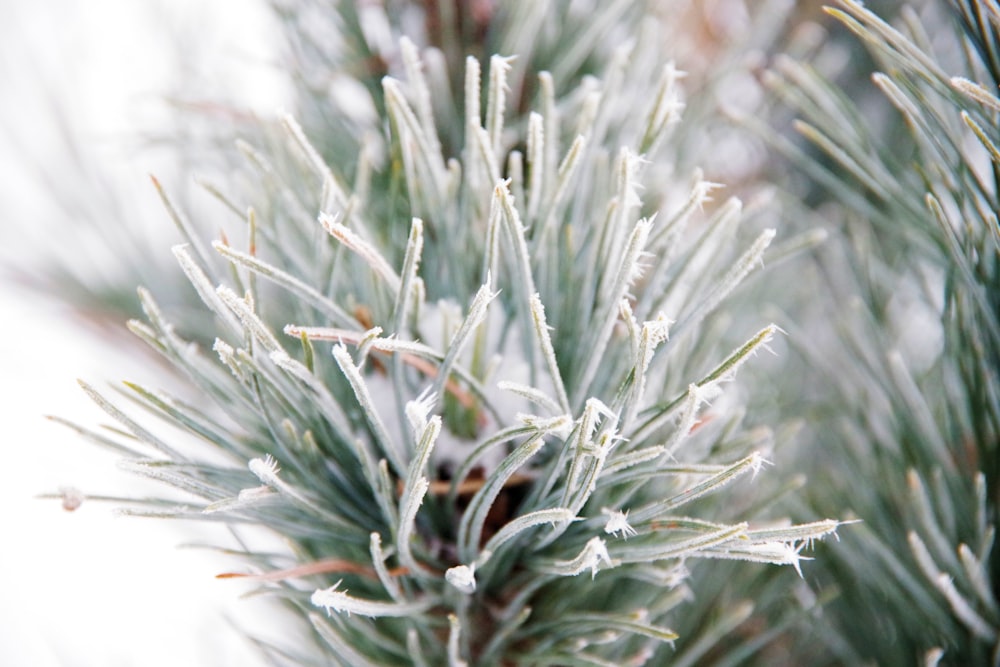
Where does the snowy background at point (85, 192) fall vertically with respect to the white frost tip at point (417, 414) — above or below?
below

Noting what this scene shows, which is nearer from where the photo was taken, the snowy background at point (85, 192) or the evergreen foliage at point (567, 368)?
the evergreen foliage at point (567, 368)

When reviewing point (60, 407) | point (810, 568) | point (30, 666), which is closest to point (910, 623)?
point (810, 568)

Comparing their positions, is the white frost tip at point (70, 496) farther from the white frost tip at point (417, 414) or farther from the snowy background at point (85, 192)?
the snowy background at point (85, 192)

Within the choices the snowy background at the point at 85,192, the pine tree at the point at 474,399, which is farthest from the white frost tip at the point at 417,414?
the snowy background at the point at 85,192

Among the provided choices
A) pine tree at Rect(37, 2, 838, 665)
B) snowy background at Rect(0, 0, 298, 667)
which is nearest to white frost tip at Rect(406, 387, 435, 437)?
pine tree at Rect(37, 2, 838, 665)

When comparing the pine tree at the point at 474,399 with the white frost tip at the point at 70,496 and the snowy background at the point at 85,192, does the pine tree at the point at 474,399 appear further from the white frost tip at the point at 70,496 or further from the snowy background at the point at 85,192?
the snowy background at the point at 85,192

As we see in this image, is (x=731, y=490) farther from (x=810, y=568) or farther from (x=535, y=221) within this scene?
(x=535, y=221)

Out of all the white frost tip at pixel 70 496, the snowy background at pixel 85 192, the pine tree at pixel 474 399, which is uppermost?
the pine tree at pixel 474 399

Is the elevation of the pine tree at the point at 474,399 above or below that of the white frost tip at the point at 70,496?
above

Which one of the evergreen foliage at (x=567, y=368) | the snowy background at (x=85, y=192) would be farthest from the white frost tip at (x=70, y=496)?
the snowy background at (x=85, y=192)
